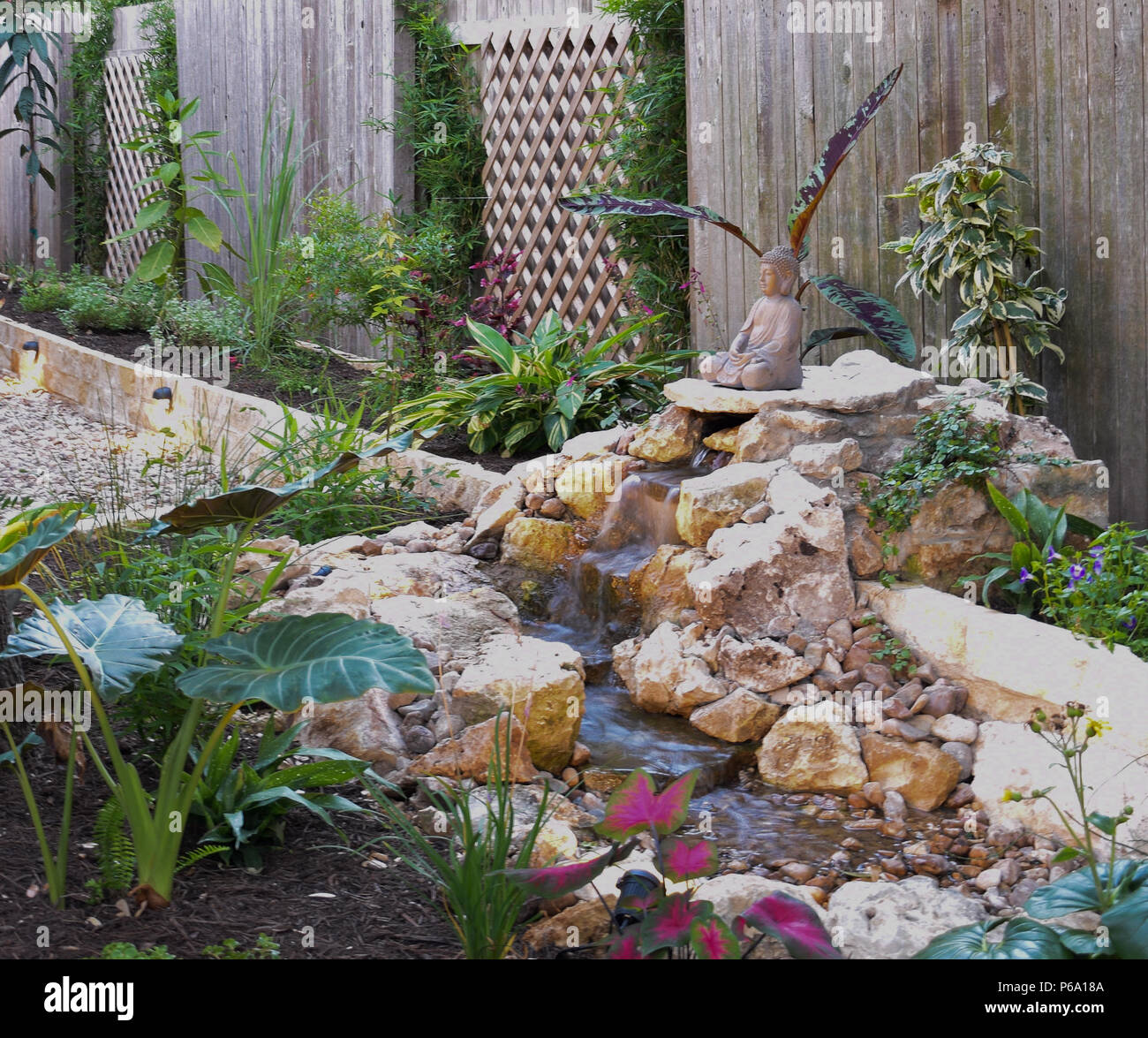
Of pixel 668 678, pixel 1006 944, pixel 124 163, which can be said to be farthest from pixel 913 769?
pixel 124 163

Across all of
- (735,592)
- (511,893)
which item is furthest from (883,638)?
(511,893)

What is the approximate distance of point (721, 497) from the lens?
4.11 m

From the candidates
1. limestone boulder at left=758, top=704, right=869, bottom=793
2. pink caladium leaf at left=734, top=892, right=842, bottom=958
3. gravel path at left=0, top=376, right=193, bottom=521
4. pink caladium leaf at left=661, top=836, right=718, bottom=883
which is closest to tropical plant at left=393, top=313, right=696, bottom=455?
gravel path at left=0, top=376, right=193, bottom=521

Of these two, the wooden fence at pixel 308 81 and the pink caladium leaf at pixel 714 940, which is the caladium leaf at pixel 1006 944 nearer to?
the pink caladium leaf at pixel 714 940

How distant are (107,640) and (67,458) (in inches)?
143

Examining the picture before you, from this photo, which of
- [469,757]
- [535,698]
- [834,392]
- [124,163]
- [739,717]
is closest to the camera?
[469,757]

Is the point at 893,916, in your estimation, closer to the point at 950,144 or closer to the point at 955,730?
the point at 955,730

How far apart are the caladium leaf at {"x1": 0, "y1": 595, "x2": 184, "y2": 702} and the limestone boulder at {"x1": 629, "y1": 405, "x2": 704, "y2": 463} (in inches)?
102

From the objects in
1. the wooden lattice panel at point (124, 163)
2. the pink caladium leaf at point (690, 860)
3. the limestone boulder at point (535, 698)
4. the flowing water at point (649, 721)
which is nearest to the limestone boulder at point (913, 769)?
the flowing water at point (649, 721)

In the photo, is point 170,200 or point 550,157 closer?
point 550,157

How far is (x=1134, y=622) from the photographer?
3230mm

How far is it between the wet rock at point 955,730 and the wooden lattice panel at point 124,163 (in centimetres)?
828

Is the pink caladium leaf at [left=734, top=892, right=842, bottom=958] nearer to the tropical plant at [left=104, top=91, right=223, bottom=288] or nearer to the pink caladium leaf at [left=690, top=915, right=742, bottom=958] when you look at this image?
the pink caladium leaf at [left=690, top=915, right=742, bottom=958]

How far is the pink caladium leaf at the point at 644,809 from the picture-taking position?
6.92 ft
